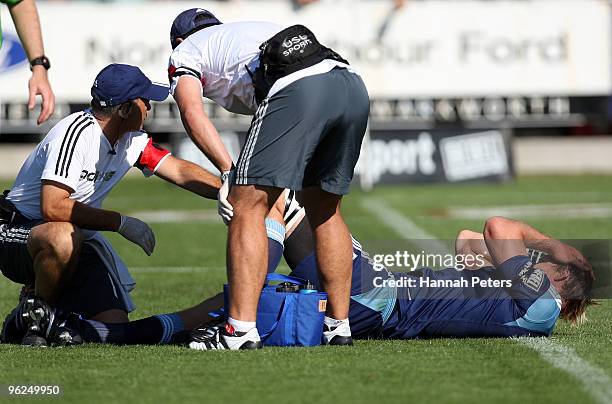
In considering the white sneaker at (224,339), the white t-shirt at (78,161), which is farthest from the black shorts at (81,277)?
the white sneaker at (224,339)

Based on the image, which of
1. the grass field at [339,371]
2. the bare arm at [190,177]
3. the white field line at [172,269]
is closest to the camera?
the grass field at [339,371]

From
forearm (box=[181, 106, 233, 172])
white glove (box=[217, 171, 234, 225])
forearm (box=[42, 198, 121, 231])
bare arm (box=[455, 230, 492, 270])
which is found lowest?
bare arm (box=[455, 230, 492, 270])

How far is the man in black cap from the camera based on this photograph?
5371 millimetres

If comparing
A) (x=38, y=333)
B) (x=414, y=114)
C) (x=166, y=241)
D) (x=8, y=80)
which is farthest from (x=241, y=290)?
(x=414, y=114)

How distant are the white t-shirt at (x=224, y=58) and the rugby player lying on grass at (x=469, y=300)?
0.73m

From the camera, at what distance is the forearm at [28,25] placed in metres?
5.73

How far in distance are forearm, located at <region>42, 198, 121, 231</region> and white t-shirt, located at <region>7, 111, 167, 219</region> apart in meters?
0.09

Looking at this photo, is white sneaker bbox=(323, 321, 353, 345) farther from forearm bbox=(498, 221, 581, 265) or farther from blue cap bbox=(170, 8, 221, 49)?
blue cap bbox=(170, 8, 221, 49)

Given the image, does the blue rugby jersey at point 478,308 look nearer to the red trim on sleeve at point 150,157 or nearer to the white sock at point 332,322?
the white sock at point 332,322

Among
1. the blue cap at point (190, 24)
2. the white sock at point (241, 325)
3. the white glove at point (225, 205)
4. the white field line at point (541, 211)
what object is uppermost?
the blue cap at point (190, 24)

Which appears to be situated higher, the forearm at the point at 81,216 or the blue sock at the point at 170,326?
the forearm at the point at 81,216

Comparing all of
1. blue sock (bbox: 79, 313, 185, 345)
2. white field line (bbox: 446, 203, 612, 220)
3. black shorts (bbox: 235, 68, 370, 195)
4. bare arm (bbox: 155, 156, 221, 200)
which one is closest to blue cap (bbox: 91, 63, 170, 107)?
bare arm (bbox: 155, 156, 221, 200)

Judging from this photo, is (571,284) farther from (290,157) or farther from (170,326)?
(170,326)

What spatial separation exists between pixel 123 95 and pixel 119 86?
48mm
